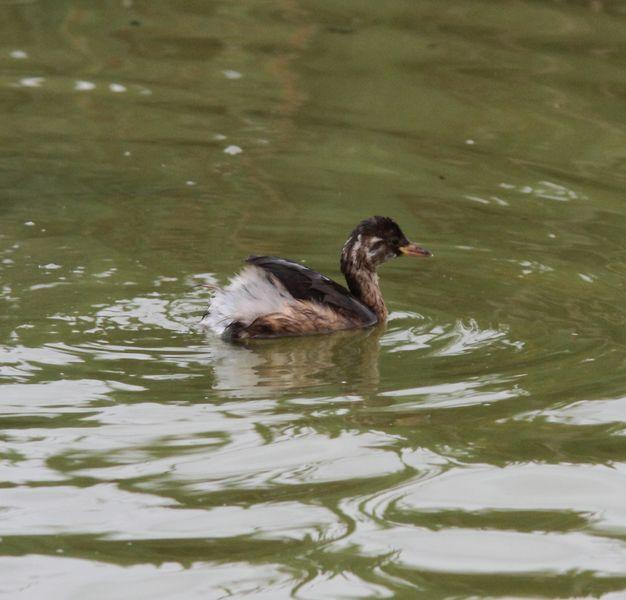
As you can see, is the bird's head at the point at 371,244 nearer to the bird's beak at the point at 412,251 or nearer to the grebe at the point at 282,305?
the bird's beak at the point at 412,251

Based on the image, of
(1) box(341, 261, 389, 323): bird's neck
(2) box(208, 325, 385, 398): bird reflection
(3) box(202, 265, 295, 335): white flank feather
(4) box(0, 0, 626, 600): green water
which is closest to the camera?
(4) box(0, 0, 626, 600): green water

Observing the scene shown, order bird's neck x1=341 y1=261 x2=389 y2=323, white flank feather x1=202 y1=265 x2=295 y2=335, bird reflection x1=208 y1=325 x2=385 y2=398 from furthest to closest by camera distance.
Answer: bird's neck x1=341 y1=261 x2=389 y2=323 → white flank feather x1=202 y1=265 x2=295 y2=335 → bird reflection x1=208 y1=325 x2=385 y2=398

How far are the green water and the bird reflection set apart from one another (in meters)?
0.03

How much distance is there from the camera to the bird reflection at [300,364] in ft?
21.0

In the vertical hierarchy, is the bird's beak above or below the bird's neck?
above

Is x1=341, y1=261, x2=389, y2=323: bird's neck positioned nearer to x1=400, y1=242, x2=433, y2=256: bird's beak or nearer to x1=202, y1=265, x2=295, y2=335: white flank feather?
x1=400, y1=242, x2=433, y2=256: bird's beak

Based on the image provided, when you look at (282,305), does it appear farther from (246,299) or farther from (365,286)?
(365,286)

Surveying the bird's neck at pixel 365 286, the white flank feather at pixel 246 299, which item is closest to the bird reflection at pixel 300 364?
the white flank feather at pixel 246 299

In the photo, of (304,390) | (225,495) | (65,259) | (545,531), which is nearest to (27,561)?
(225,495)

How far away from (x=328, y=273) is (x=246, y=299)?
1285 mm

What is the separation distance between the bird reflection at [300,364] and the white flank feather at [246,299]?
0.14 meters

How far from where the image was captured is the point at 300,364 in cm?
698

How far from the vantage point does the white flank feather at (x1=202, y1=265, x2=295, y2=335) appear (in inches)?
290

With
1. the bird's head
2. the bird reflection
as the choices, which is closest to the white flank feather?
the bird reflection
